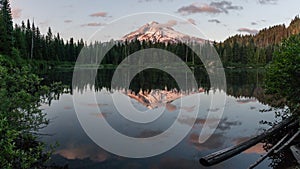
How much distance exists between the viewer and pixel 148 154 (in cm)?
1298

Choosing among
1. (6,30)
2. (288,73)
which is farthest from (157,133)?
(6,30)

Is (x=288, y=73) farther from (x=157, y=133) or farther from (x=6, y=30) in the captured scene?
(x=6, y=30)

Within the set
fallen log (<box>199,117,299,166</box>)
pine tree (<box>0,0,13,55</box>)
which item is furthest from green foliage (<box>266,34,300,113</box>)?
pine tree (<box>0,0,13,55</box>)

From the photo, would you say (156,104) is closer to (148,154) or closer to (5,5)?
(148,154)

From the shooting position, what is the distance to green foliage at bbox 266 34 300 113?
1341cm

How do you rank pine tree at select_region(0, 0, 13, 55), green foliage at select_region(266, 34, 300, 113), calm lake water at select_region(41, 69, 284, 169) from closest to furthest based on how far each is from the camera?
calm lake water at select_region(41, 69, 284, 169)
green foliage at select_region(266, 34, 300, 113)
pine tree at select_region(0, 0, 13, 55)

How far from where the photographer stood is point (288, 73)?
13.7 meters

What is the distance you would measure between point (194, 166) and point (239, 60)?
14277 centimetres

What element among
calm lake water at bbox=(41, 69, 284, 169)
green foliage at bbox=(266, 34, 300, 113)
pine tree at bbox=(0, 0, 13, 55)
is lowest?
calm lake water at bbox=(41, 69, 284, 169)

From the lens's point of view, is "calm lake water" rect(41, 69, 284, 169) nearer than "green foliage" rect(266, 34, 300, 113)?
Yes

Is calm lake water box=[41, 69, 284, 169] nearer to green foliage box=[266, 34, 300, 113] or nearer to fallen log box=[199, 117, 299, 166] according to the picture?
fallen log box=[199, 117, 299, 166]

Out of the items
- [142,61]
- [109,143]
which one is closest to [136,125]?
[109,143]

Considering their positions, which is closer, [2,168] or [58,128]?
[2,168]

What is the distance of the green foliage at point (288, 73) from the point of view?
13.4 meters
